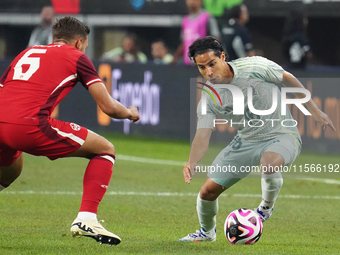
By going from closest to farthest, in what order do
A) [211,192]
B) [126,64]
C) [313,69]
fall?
[211,192] → [313,69] → [126,64]

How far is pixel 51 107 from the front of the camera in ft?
17.4

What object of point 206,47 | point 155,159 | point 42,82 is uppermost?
point 206,47

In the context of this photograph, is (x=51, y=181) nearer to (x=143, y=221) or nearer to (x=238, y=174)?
(x=143, y=221)

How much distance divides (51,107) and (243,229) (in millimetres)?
1957

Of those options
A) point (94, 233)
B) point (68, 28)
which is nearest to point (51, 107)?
point (68, 28)

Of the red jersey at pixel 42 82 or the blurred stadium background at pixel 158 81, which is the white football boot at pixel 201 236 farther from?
the blurred stadium background at pixel 158 81

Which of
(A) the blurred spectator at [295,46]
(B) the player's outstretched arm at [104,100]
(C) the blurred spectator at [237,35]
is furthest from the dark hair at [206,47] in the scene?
(A) the blurred spectator at [295,46]

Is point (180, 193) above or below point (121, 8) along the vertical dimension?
below

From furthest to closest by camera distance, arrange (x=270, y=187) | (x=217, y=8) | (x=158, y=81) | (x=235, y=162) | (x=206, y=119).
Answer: (x=217, y=8)
(x=158, y=81)
(x=270, y=187)
(x=235, y=162)
(x=206, y=119)

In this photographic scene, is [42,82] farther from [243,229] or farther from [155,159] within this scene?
[155,159]

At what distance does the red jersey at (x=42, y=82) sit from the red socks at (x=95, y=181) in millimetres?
544

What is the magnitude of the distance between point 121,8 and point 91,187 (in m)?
11.5

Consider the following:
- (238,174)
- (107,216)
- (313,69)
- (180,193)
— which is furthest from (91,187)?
(313,69)

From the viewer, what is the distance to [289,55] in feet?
45.5
